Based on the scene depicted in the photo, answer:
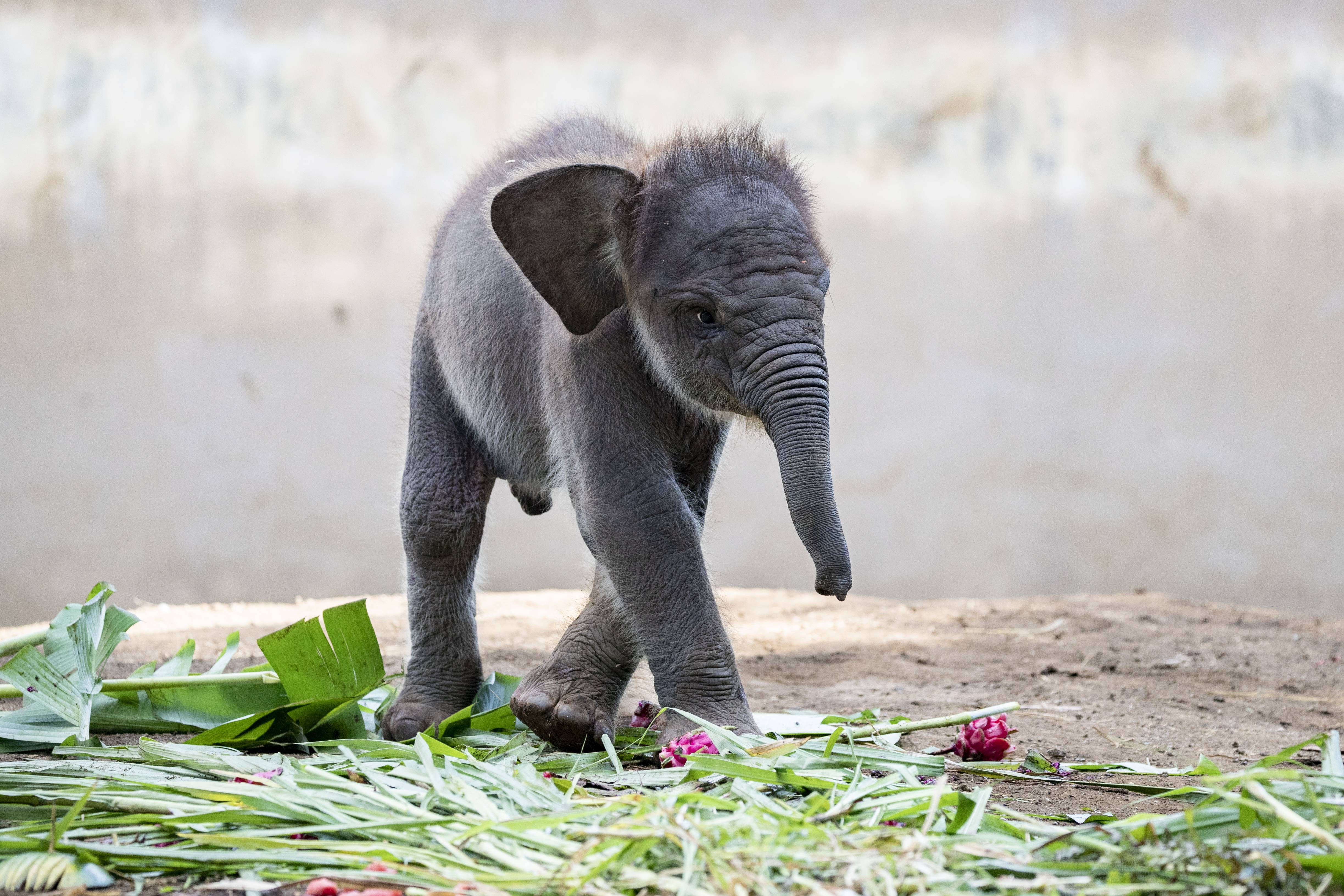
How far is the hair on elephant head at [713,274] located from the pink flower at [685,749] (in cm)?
39

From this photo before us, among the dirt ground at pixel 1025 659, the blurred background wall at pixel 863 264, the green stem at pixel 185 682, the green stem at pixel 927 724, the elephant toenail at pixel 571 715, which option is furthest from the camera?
the blurred background wall at pixel 863 264

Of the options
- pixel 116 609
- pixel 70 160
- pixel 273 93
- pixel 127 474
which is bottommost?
pixel 116 609

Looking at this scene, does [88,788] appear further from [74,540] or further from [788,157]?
[74,540]

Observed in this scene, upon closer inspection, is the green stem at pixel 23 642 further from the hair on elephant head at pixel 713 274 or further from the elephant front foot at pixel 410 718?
the hair on elephant head at pixel 713 274

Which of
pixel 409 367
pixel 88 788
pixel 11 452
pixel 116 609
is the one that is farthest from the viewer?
pixel 11 452

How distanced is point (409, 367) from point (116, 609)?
1.44 metres

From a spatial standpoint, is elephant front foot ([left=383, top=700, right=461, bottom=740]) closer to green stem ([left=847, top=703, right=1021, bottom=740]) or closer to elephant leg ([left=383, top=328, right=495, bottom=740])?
elephant leg ([left=383, top=328, right=495, bottom=740])

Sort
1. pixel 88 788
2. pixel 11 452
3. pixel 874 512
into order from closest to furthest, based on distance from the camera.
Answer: pixel 88 788
pixel 11 452
pixel 874 512

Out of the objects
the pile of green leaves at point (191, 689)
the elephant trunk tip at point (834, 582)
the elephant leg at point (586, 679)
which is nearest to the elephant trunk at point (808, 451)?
the elephant trunk tip at point (834, 582)

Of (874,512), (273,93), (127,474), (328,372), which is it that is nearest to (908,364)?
(874,512)

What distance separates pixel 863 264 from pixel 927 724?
5.76 meters

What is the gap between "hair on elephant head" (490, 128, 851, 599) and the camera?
2775 millimetres

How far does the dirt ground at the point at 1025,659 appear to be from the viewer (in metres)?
3.73

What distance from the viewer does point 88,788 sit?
236 centimetres
